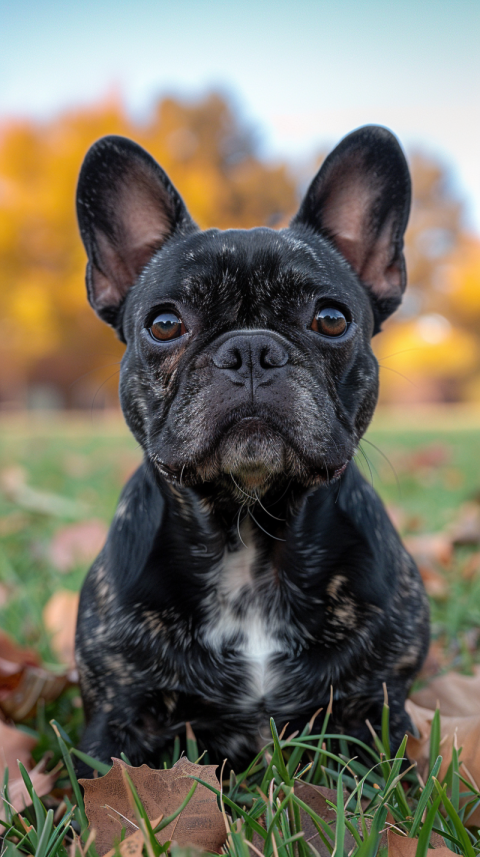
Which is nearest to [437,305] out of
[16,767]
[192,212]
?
[192,212]

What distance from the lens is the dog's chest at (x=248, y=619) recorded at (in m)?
2.09

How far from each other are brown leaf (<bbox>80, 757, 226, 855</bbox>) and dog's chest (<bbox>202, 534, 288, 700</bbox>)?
50cm

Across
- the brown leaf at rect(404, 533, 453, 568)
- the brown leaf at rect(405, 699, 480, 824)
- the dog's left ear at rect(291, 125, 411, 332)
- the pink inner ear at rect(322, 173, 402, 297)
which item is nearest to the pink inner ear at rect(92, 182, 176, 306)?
the dog's left ear at rect(291, 125, 411, 332)

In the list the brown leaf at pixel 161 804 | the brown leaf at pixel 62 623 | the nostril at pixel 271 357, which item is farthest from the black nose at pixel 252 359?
the brown leaf at pixel 62 623

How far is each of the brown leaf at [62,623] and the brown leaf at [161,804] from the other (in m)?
1.51

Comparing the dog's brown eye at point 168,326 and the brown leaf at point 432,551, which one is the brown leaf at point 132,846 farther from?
the brown leaf at point 432,551

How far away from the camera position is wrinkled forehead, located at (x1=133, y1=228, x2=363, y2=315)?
211 cm

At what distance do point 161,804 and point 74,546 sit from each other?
2.80 m

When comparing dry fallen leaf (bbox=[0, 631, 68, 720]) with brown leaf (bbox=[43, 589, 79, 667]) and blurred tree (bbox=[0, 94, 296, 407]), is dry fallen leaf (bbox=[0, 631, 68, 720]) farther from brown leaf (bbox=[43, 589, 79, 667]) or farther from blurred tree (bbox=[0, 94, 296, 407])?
blurred tree (bbox=[0, 94, 296, 407])

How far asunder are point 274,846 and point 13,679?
145cm

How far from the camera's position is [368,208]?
102 inches

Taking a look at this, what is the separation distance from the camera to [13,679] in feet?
8.31

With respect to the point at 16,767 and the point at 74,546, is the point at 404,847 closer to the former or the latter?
Answer: the point at 16,767

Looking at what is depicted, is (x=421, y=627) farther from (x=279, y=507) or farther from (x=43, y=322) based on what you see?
(x=43, y=322)
